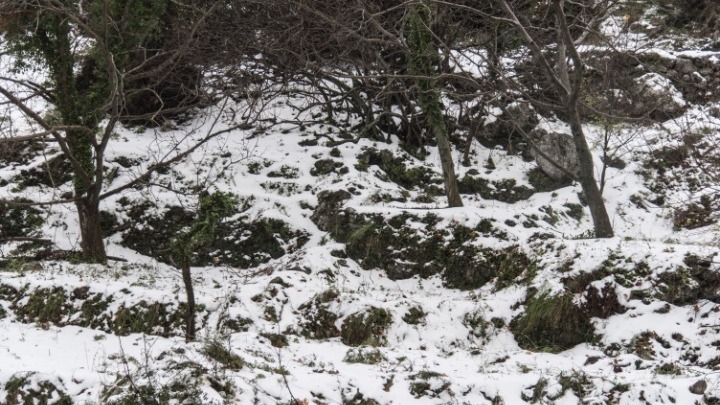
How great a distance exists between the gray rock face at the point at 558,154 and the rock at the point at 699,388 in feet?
23.7

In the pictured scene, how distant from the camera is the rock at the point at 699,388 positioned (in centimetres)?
427

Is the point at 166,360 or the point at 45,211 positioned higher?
the point at 45,211

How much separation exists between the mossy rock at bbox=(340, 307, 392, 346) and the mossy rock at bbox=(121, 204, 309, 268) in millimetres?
3036

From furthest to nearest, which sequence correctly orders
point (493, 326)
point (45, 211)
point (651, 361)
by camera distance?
point (45, 211)
point (493, 326)
point (651, 361)

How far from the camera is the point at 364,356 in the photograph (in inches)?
218

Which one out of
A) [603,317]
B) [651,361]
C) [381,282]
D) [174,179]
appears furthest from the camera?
[174,179]

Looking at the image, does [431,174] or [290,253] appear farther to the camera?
[431,174]

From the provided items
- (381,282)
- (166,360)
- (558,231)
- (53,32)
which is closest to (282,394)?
(166,360)

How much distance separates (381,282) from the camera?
8.37m

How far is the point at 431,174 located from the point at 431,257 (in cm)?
321

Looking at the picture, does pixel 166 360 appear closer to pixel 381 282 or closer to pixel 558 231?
pixel 381 282

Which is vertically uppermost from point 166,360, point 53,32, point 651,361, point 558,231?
point 53,32

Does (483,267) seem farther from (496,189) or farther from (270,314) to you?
(496,189)

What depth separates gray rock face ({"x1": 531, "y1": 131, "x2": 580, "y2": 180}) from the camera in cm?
1120
